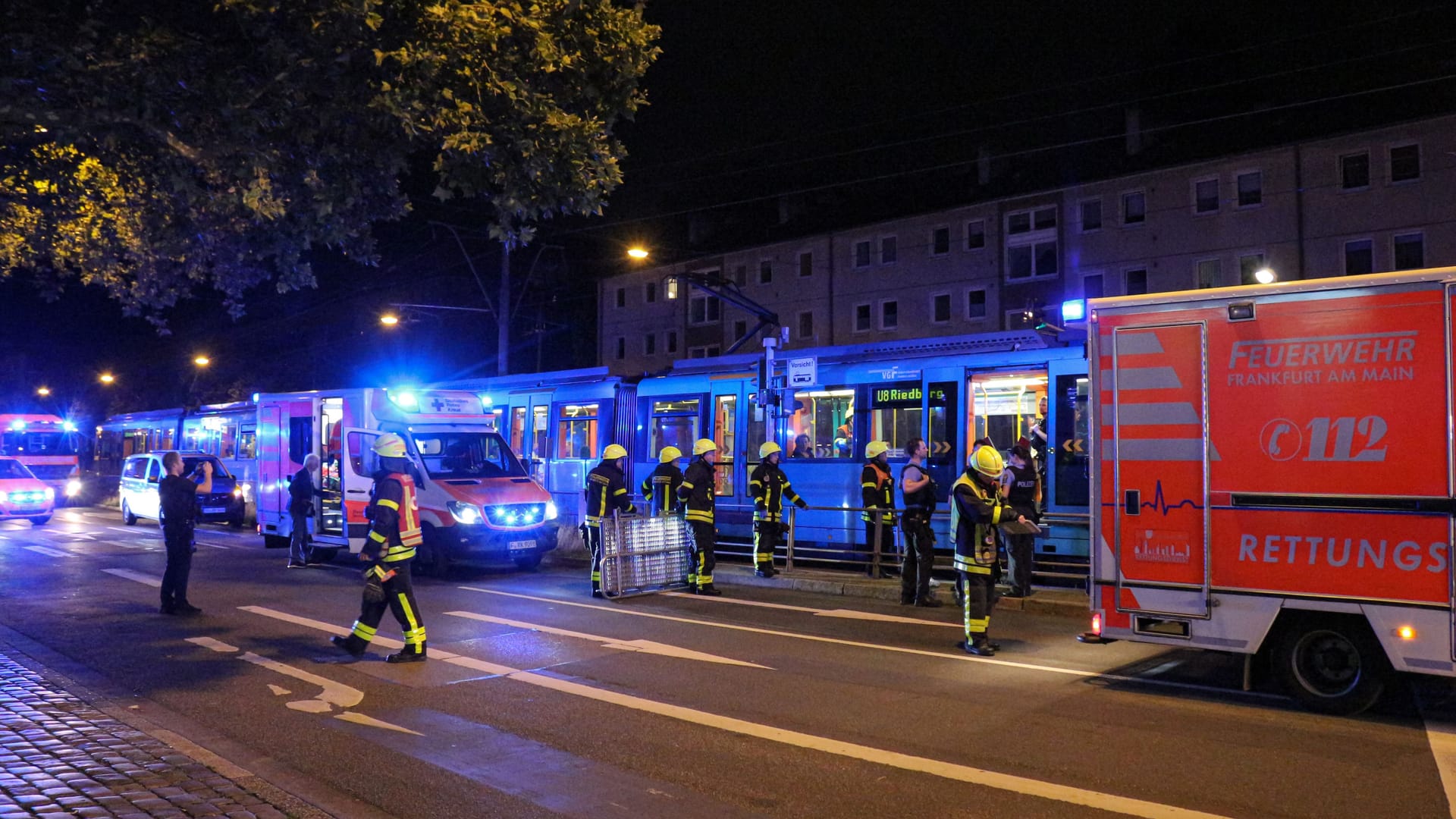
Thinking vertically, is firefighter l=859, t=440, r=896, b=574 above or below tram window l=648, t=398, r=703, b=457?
below

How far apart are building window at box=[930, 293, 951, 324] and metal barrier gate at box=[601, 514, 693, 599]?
112 ft

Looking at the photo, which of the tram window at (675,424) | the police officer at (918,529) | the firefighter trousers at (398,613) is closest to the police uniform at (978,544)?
the police officer at (918,529)

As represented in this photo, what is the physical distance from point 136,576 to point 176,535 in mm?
4649

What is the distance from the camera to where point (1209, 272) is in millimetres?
38469

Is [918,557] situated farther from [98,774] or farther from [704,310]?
[704,310]

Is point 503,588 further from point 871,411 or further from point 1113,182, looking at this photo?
point 1113,182

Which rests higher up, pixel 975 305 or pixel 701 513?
pixel 975 305

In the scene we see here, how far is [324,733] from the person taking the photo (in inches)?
276

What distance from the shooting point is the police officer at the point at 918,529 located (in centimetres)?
1264

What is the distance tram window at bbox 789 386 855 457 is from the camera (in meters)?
17.2

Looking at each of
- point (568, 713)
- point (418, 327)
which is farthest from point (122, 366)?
point (568, 713)

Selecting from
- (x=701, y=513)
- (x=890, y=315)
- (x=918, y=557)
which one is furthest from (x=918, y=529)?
(x=890, y=315)

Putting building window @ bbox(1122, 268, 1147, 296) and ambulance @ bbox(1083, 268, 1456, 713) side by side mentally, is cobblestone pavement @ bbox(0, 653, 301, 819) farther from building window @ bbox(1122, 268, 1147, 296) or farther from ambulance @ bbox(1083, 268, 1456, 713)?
building window @ bbox(1122, 268, 1147, 296)

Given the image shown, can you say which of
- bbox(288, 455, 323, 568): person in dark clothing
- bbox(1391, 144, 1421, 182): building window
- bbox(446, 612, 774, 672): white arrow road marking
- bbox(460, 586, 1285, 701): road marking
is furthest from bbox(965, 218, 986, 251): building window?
bbox(446, 612, 774, 672): white arrow road marking
